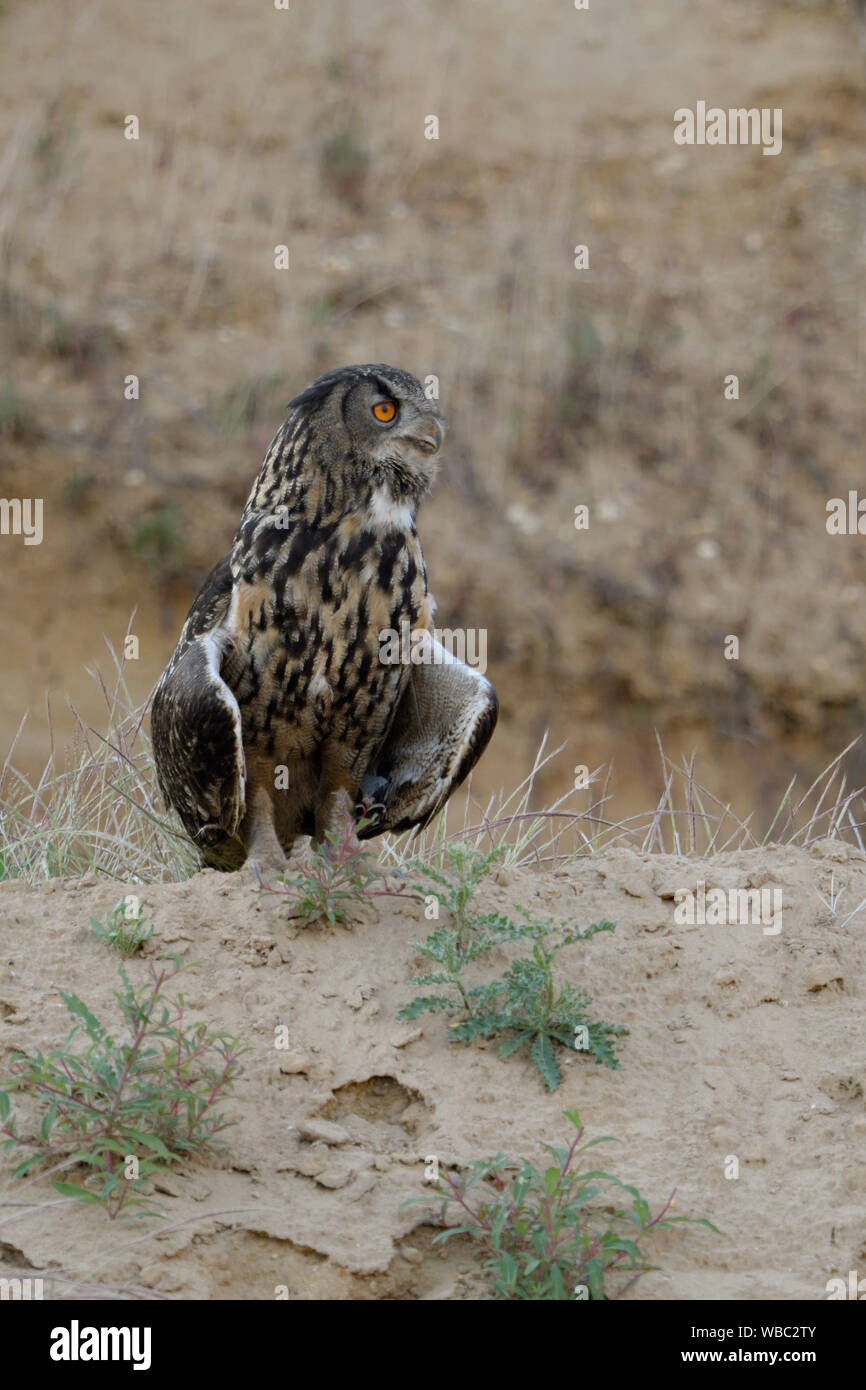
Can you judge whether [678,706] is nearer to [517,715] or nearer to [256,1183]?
[517,715]

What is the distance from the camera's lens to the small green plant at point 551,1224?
10.5ft

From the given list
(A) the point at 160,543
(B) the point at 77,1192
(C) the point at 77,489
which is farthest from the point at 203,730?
(C) the point at 77,489

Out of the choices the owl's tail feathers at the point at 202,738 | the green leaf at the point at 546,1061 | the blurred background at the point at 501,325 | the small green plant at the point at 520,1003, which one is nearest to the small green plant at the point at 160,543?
the blurred background at the point at 501,325

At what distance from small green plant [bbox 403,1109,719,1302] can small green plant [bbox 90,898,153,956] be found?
1115mm

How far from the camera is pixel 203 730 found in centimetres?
462

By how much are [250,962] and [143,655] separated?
9162mm

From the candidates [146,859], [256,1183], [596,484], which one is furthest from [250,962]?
[596,484]

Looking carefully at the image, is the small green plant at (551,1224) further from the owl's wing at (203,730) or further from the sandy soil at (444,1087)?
the owl's wing at (203,730)

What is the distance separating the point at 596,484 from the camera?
47.0ft

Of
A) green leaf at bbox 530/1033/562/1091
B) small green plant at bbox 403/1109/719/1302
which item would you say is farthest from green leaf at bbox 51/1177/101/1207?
green leaf at bbox 530/1033/562/1091

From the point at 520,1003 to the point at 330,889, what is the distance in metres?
0.62

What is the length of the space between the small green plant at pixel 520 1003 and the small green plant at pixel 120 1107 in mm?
672

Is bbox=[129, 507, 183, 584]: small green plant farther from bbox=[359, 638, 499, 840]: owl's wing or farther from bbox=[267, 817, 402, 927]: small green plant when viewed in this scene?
bbox=[267, 817, 402, 927]: small green plant

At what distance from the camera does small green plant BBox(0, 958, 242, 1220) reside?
3.35 m
